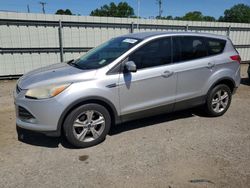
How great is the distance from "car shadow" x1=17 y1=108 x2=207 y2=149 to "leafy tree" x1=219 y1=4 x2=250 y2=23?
8210cm

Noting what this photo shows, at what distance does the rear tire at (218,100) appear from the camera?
15.5 feet

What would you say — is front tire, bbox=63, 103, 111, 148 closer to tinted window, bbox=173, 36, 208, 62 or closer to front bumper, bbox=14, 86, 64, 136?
front bumper, bbox=14, 86, 64, 136

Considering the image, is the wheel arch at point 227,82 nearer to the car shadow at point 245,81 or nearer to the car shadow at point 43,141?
the car shadow at point 43,141

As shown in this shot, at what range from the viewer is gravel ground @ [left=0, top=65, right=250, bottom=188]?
2.92 metres

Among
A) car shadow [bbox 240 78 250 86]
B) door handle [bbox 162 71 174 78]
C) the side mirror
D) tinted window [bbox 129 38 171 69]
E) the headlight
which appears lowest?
car shadow [bbox 240 78 250 86]

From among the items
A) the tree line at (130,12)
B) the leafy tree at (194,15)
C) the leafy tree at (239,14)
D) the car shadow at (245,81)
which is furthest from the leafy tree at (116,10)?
the car shadow at (245,81)

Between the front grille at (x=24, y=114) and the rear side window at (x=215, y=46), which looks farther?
the rear side window at (x=215, y=46)

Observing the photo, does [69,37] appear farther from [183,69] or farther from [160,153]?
[160,153]

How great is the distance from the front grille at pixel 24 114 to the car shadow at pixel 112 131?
0.23m

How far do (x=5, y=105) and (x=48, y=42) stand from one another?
11.9ft

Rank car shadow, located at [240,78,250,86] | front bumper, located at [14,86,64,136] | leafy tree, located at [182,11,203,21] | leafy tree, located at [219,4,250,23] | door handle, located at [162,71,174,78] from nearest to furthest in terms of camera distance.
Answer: front bumper, located at [14,86,64,136] → door handle, located at [162,71,174,78] → car shadow, located at [240,78,250,86] → leafy tree, located at [182,11,203,21] → leafy tree, located at [219,4,250,23]

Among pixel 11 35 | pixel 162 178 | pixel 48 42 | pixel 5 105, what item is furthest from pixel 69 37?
pixel 162 178

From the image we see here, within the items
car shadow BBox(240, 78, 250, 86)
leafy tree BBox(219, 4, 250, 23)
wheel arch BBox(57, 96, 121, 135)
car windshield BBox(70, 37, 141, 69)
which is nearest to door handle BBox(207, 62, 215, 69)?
car windshield BBox(70, 37, 141, 69)

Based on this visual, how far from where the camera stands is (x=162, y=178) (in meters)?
2.95
